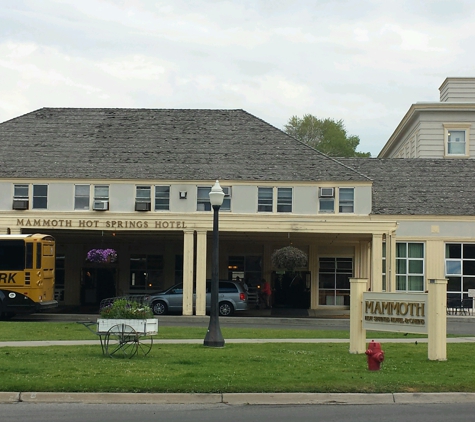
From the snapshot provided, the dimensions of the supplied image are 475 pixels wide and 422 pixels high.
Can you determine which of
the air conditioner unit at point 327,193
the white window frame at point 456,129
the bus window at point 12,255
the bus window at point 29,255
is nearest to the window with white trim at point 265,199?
the air conditioner unit at point 327,193

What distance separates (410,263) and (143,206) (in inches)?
536

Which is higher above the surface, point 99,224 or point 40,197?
point 40,197

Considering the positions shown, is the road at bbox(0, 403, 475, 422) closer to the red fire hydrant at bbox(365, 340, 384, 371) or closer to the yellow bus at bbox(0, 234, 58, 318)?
the red fire hydrant at bbox(365, 340, 384, 371)

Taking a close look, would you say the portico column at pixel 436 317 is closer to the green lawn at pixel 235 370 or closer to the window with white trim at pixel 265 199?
the green lawn at pixel 235 370

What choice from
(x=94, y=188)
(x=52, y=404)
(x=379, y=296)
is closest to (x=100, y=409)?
(x=52, y=404)

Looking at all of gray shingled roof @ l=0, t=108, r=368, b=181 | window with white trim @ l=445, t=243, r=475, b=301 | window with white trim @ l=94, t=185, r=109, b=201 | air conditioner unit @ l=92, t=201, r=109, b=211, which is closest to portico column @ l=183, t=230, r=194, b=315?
gray shingled roof @ l=0, t=108, r=368, b=181

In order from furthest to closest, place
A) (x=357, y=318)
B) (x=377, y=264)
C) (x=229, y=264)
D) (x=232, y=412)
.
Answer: (x=229, y=264)
(x=377, y=264)
(x=357, y=318)
(x=232, y=412)

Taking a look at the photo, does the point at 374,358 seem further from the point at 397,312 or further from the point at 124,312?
the point at 124,312

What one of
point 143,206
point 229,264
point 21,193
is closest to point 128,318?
point 143,206

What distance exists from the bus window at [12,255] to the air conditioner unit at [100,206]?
254 inches

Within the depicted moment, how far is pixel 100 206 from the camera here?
35.9m

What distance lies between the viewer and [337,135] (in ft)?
271

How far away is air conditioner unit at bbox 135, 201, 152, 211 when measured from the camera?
3591 centimetres

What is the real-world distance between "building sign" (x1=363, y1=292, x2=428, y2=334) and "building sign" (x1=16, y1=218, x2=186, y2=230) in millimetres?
18136
